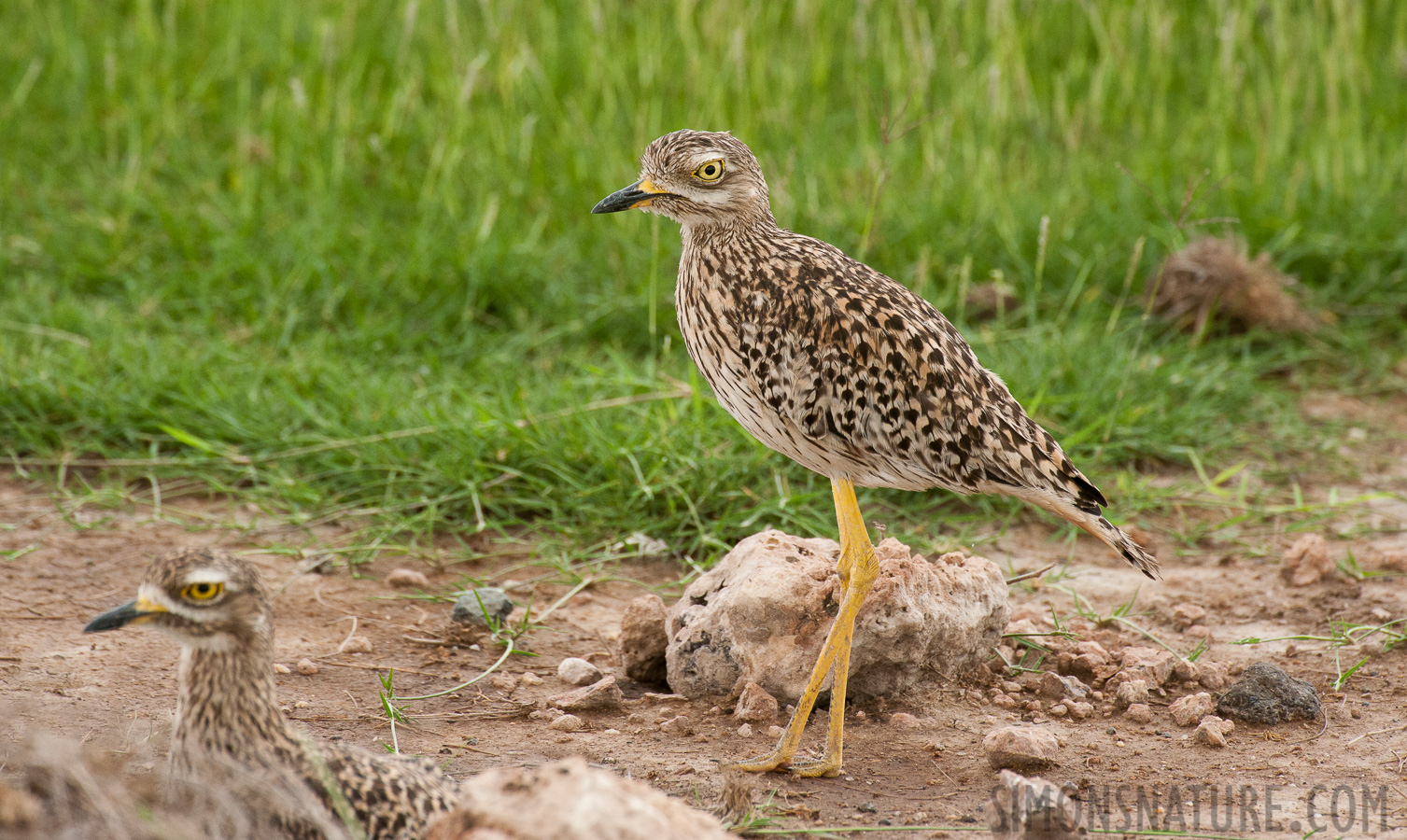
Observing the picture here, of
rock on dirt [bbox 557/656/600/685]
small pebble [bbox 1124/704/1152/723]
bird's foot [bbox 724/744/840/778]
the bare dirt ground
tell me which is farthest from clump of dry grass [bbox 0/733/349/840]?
small pebble [bbox 1124/704/1152/723]

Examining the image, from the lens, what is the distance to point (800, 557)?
3.78m

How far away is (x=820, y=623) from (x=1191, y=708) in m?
0.98

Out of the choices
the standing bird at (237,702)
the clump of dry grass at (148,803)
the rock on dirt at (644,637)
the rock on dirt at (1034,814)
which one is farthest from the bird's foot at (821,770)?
the clump of dry grass at (148,803)

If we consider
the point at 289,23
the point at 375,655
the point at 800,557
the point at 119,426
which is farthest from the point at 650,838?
the point at 289,23

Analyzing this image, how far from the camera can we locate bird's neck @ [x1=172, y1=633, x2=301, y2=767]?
8.70ft

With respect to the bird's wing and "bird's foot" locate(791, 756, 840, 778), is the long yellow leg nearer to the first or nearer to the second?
"bird's foot" locate(791, 756, 840, 778)

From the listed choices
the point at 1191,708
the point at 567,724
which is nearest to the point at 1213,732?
the point at 1191,708

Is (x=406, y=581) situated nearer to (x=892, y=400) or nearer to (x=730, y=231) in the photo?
(x=730, y=231)

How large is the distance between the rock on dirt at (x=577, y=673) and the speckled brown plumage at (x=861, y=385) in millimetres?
814

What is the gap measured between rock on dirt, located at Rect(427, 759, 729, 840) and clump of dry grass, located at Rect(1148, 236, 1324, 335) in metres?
4.26

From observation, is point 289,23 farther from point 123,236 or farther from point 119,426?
point 119,426

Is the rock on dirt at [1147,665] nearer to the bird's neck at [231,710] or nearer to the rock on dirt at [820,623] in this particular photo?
the rock on dirt at [820,623]

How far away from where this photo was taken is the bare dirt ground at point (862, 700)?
125 inches

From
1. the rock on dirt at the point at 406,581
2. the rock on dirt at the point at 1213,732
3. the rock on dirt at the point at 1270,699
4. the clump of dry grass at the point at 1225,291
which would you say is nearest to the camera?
the rock on dirt at the point at 1213,732
